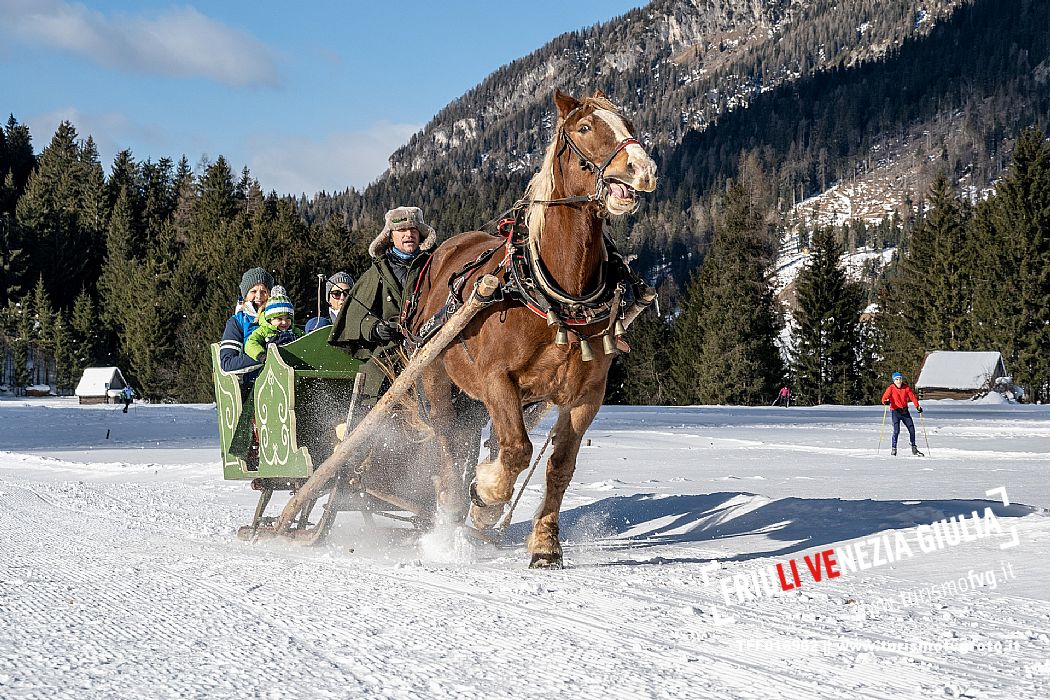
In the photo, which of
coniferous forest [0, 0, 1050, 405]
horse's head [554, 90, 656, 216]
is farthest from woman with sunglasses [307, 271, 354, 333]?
coniferous forest [0, 0, 1050, 405]

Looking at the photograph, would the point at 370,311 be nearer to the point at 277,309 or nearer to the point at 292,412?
the point at 292,412

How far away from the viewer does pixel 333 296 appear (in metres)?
9.67

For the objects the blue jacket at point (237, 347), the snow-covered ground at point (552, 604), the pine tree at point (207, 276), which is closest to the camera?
the snow-covered ground at point (552, 604)

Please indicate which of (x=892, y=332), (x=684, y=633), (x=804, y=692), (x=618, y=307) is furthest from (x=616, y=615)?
(x=892, y=332)

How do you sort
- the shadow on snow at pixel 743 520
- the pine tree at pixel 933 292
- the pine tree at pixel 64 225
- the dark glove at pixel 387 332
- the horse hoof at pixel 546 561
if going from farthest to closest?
the pine tree at pixel 64 225, the pine tree at pixel 933 292, the dark glove at pixel 387 332, the shadow on snow at pixel 743 520, the horse hoof at pixel 546 561

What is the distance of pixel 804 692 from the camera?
3371 millimetres

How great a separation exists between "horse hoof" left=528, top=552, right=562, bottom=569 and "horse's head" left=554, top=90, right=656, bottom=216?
204cm

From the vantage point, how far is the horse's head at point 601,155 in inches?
205

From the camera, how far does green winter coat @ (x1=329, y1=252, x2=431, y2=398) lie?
7.55 meters

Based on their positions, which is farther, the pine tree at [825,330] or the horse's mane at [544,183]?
the pine tree at [825,330]

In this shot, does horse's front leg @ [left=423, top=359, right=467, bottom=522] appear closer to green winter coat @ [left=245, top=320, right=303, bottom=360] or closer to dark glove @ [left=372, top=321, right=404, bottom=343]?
dark glove @ [left=372, top=321, right=404, bottom=343]

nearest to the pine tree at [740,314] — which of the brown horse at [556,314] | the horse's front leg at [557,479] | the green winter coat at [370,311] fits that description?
the green winter coat at [370,311]

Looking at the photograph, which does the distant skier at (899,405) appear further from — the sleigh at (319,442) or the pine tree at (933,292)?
the pine tree at (933,292)

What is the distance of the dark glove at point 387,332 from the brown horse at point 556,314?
1069 millimetres
